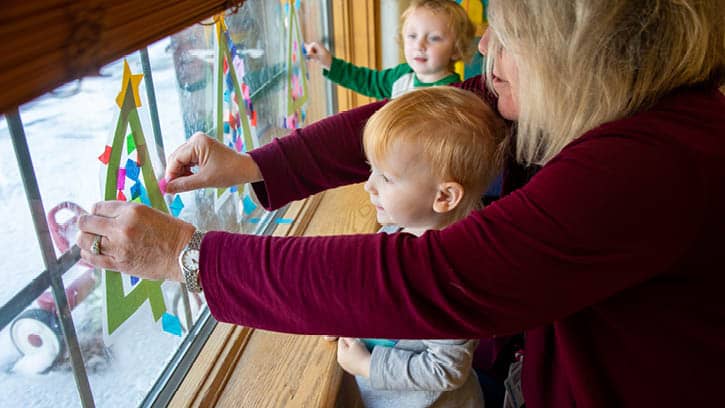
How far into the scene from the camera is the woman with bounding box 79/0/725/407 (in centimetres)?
58

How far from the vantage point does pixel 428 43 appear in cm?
170

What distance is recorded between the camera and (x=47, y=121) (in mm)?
610

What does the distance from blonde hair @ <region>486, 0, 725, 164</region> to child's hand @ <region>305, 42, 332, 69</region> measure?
3.31ft

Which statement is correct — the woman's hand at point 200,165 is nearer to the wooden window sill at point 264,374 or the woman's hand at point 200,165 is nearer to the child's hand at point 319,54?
the wooden window sill at point 264,374

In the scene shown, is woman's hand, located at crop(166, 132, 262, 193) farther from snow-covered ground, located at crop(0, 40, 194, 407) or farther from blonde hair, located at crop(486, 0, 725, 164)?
blonde hair, located at crop(486, 0, 725, 164)

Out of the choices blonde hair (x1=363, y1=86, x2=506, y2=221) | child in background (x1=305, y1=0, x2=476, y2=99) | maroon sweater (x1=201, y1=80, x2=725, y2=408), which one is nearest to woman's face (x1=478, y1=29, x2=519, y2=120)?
blonde hair (x1=363, y1=86, x2=506, y2=221)

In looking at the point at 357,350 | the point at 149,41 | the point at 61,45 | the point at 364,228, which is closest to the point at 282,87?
the point at 364,228

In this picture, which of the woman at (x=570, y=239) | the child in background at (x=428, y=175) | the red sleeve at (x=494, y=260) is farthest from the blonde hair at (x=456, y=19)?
the red sleeve at (x=494, y=260)

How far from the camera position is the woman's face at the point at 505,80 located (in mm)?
744

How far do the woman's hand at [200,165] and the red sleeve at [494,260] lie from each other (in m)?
0.25

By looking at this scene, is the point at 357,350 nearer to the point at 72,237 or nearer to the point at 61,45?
the point at 72,237

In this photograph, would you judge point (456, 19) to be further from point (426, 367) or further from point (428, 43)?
point (426, 367)

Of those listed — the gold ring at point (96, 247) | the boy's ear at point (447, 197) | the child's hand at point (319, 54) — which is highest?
the gold ring at point (96, 247)

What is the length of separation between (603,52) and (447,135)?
259 millimetres
